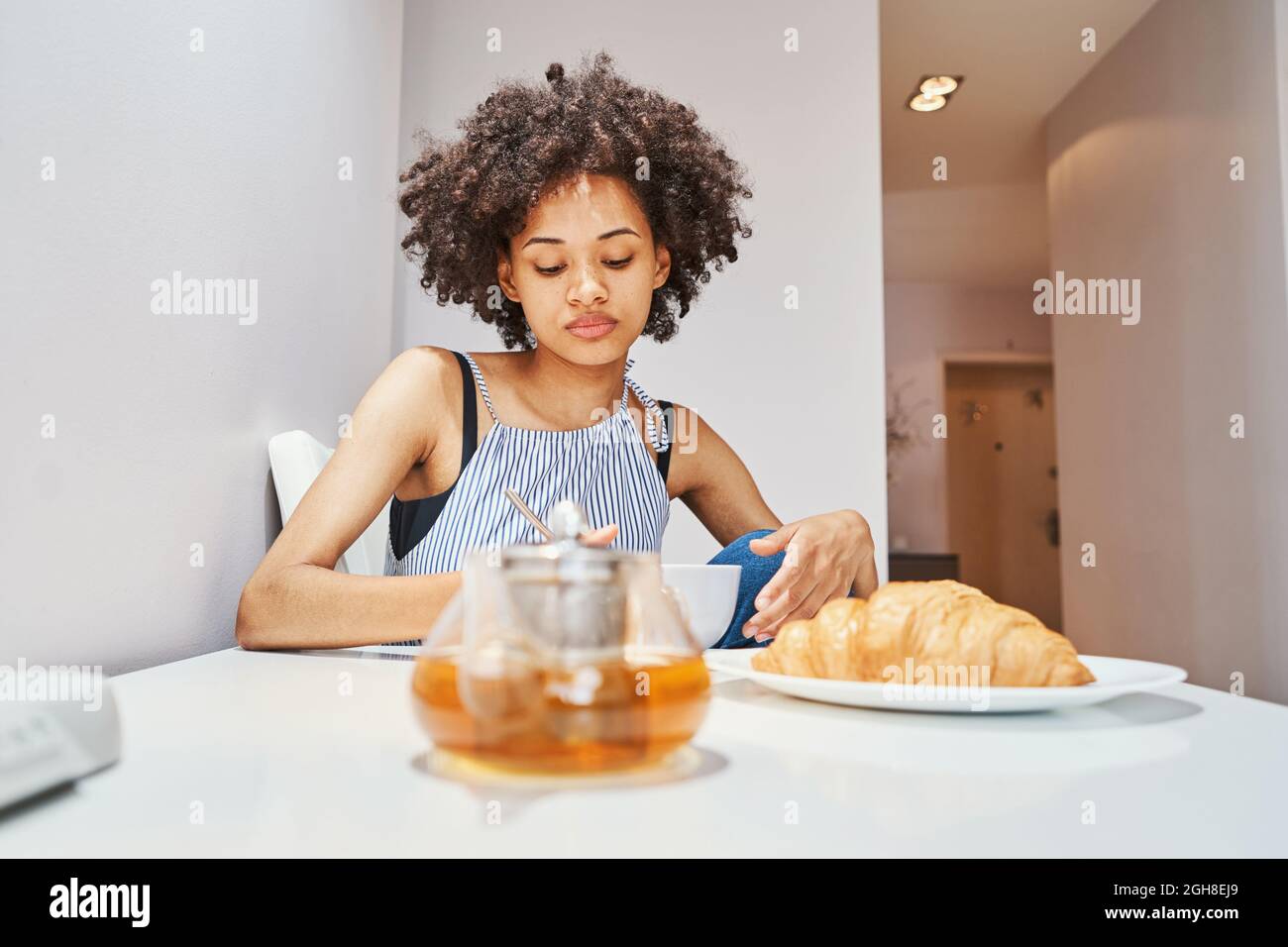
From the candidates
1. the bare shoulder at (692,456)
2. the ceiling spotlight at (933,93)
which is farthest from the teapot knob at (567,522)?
the ceiling spotlight at (933,93)

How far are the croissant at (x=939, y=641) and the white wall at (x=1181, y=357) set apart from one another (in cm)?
217

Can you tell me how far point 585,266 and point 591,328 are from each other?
84 mm

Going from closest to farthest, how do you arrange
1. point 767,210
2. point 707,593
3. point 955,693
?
point 955,693 → point 707,593 → point 767,210

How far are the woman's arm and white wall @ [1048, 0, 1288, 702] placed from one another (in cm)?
210

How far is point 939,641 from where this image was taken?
48 centimetres

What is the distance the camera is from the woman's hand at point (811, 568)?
2.75 ft

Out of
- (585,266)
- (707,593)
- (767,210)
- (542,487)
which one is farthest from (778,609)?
(767,210)

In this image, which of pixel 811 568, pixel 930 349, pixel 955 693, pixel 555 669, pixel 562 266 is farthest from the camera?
pixel 930 349

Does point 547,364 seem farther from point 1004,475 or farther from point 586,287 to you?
point 1004,475

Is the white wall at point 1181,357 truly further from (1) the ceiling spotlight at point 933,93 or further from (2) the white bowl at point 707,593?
(2) the white bowl at point 707,593

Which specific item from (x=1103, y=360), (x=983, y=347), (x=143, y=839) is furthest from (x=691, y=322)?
(x=983, y=347)

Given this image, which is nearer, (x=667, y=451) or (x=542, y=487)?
(x=542, y=487)

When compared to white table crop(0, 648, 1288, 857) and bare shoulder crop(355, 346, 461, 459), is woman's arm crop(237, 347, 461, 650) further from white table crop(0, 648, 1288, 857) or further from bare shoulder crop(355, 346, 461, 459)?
white table crop(0, 648, 1288, 857)
